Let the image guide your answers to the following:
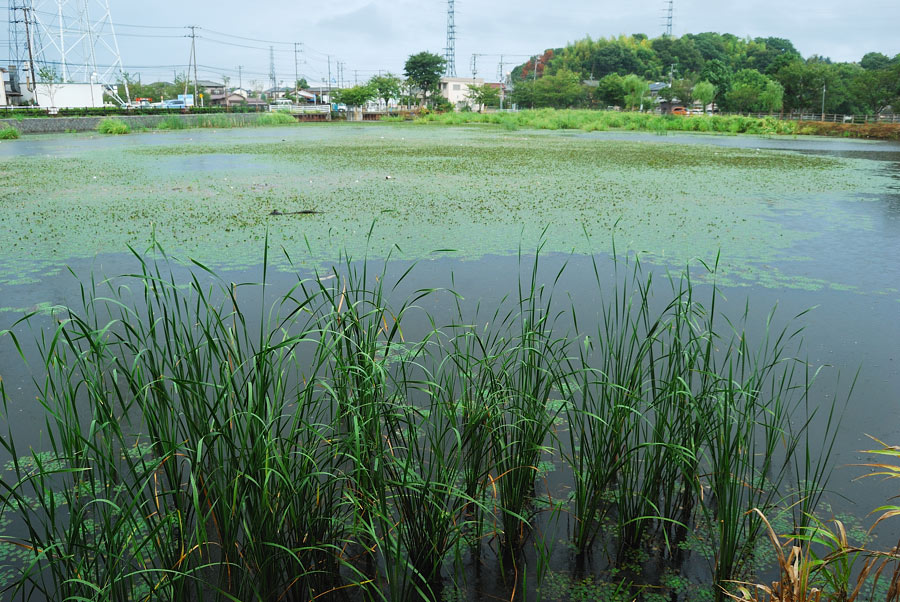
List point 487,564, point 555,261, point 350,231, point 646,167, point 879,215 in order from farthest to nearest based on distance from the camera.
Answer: point 646,167, point 879,215, point 350,231, point 555,261, point 487,564

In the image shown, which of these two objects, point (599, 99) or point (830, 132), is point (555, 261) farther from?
point (599, 99)

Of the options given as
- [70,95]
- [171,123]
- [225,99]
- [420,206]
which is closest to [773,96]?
[171,123]

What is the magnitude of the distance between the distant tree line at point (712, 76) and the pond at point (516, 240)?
25889 millimetres

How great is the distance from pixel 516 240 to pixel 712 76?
42.5m

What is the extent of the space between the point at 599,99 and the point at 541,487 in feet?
148

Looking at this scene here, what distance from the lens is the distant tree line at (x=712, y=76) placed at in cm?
3094

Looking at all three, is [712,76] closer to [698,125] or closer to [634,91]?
[634,91]

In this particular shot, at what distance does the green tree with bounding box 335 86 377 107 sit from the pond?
34.3m

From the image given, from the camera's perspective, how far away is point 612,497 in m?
1.67

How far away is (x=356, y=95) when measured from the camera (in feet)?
137

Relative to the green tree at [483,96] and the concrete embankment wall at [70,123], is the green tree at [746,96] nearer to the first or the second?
the green tree at [483,96]

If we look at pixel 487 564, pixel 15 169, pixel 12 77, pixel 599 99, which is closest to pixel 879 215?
pixel 487 564

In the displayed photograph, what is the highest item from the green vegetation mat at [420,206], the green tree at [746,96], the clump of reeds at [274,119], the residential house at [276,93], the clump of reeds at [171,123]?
the residential house at [276,93]

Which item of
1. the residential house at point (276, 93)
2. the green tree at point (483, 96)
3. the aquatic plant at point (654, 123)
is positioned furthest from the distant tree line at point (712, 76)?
the residential house at point (276, 93)
